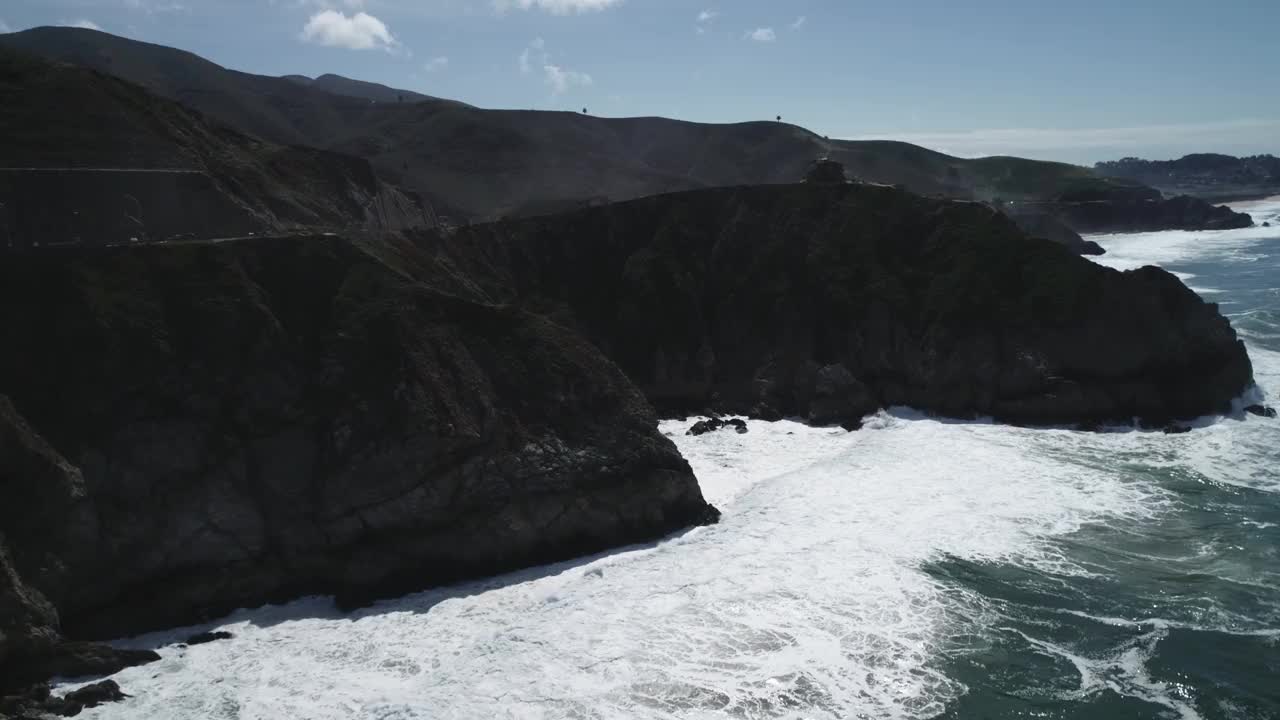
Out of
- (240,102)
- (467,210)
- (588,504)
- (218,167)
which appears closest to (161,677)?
(588,504)

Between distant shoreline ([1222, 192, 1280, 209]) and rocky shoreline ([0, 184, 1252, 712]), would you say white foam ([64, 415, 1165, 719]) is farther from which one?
distant shoreline ([1222, 192, 1280, 209])

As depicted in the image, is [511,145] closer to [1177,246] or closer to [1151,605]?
[1177,246]

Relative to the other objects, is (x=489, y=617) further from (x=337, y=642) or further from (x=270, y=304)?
(x=270, y=304)

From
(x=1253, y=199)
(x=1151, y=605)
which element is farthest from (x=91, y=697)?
(x=1253, y=199)

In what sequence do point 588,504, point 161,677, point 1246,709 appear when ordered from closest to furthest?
point 1246,709 < point 161,677 < point 588,504

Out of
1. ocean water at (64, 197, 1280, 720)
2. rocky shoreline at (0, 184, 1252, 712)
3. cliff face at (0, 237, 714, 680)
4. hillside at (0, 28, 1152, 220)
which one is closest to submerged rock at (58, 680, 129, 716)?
ocean water at (64, 197, 1280, 720)
